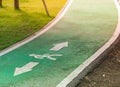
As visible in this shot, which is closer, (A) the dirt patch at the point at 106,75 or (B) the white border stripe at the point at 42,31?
(A) the dirt patch at the point at 106,75

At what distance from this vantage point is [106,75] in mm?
7914

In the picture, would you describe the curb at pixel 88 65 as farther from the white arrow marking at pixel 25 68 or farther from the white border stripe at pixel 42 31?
the white border stripe at pixel 42 31

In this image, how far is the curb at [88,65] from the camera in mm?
7316

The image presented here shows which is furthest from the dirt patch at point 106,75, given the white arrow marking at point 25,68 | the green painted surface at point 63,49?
the white arrow marking at point 25,68

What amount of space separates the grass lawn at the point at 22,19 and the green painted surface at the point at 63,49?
644 millimetres

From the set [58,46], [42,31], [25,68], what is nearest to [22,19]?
[42,31]

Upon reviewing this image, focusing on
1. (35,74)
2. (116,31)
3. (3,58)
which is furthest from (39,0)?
(35,74)

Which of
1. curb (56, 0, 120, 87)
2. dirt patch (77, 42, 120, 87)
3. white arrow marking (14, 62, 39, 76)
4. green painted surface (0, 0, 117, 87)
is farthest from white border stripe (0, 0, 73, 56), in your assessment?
dirt patch (77, 42, 120, 87)

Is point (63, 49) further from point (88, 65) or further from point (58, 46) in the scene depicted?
point (88, 65)

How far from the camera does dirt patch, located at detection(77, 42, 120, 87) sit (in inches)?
291

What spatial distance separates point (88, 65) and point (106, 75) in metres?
0.59

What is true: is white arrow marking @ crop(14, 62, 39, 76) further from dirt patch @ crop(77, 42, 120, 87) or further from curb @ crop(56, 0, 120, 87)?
dirt patch @ crop(77, 42, 120, 87)

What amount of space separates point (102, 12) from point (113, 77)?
28.0 feet

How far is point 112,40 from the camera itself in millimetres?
10695
